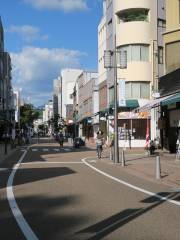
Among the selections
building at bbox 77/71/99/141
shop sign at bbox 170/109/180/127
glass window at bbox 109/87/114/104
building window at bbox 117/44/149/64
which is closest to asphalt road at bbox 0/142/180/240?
shop sign at bbox 170/109/180/127

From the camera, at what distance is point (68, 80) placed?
164 meters

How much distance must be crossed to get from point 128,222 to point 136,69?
48.4 meters

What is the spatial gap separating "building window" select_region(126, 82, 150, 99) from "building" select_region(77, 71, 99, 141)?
2022cm

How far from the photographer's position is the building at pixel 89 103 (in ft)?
268

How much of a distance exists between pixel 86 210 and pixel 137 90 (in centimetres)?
4656

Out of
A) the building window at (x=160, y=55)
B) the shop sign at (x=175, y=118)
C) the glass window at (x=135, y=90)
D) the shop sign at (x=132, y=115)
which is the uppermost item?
the building window at (x=160, y=55)

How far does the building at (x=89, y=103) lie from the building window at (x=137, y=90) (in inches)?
796

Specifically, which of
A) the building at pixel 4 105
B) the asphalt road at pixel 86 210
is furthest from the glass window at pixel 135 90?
the asphalt road at pixel 86 210

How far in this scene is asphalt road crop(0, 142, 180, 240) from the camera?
9664mm

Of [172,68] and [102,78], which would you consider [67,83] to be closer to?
[102,78]

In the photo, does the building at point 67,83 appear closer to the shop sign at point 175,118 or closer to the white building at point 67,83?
the white building at point 67,83

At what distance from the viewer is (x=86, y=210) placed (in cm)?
1230

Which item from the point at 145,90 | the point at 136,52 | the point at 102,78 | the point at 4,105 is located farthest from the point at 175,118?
the point at 4,105

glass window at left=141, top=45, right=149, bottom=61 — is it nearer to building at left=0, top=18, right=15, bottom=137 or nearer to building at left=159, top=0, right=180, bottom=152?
building at left=0, top=18, right=15, bottom=137
